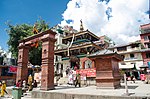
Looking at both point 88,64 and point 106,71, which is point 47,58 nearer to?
point 106,71

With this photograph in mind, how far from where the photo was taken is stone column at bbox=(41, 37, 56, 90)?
1152cm

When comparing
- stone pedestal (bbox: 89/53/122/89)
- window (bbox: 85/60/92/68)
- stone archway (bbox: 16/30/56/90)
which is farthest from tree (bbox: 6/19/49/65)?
stone pedestal (bbox: 89/53/122/89)

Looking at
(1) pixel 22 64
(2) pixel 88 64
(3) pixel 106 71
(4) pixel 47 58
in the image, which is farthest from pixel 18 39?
(3) pixel 106 71

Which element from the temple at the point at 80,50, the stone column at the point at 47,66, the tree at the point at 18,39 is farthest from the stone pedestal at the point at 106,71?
the tree at the point at 18,39

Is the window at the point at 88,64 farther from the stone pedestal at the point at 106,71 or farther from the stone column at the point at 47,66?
the stone pedestal at the point at 106,71

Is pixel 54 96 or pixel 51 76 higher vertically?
pixel 51 76

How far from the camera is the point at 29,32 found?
34.2m

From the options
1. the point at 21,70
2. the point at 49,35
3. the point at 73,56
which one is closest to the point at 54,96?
the point at 49,35

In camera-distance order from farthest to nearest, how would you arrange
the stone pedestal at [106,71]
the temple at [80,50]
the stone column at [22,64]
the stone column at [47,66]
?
1. the temple at [80,50]
2. the stone column at [22,64]
3. the stone column at [47,66]
4. the stone pedestal at [106,71]

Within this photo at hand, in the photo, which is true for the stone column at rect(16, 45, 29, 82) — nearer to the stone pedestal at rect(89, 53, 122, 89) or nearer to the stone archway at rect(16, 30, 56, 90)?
the stone archway at rect(16, 30, 56, 90)

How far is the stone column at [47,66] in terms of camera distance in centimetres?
1152

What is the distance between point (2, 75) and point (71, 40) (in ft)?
57.4

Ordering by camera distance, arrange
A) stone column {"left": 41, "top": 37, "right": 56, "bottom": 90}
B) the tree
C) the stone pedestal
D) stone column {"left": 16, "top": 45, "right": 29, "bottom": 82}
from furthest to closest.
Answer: the tree
stone column {"left": 16, "top": 45, "right": 29, "bottom": 82}
stone column {"left": 41, "top": 37, "right": 56, "bottom": 90}
the stone pedestal

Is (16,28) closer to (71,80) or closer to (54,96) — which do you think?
(71,80)
